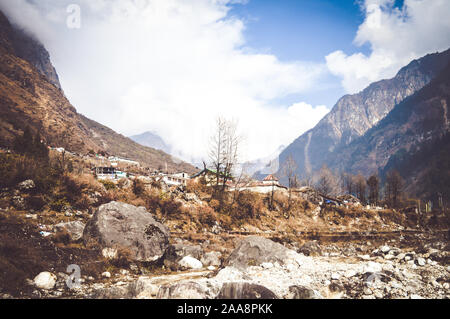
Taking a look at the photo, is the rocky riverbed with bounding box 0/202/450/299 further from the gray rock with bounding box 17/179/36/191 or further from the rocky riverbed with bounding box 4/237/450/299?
the gray rock with bounding box 17/179/36/191

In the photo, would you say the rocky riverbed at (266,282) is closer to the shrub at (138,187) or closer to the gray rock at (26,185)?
the shrub at (138,187)

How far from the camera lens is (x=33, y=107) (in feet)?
372

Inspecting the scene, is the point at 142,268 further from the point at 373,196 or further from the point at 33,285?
the point at 373,196

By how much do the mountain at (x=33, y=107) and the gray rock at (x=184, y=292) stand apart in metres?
65.7

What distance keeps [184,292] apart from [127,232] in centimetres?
543

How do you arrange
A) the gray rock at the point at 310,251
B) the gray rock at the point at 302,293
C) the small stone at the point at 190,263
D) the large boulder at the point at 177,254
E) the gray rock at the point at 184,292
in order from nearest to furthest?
1. the gray rock at the point at 184,292
2. the gray rock at the point at 302,293
3. the large boulder at the point at 177,254
4. the small stone at the point at 190,263
5. the gray rock at the point at 310,251

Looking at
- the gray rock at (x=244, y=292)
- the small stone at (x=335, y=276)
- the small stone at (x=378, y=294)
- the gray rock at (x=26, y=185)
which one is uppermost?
the gray rock at (x=26, y=185)

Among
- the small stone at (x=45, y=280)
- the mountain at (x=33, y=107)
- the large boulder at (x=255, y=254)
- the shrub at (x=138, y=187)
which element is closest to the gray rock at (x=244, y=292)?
the large boulder at (x=255, y=254)

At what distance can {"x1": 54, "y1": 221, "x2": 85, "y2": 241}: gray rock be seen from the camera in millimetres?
10289

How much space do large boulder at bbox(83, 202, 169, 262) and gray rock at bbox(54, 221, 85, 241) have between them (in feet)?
1.38

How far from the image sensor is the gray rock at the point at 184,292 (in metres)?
6.54

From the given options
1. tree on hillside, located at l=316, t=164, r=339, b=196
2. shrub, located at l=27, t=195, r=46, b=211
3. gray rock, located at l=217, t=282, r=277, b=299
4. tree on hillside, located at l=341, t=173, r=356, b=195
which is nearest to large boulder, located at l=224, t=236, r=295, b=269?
gray rock, located at l=217, t=282, r=277, b=299
